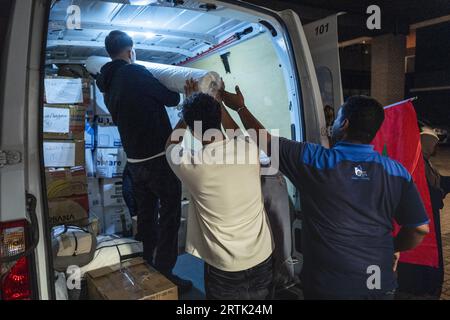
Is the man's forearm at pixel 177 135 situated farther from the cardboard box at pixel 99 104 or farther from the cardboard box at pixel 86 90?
the cardboard box at pixel 99 104

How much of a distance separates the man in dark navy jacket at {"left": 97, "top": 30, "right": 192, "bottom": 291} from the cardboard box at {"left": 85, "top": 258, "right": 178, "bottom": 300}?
404 millimetres

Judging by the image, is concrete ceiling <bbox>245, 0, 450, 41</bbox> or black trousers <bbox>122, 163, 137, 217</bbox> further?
concrete ceiling <bbox>245, 0, 450, 41</bbox>

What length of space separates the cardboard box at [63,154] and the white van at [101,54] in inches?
38.4

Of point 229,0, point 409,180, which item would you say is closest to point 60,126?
point 229,0

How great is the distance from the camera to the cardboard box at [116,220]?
3891 millimetres

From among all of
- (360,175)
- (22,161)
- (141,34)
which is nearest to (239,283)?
(360,175)

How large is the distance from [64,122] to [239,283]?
2.42 metres

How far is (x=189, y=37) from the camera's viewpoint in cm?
336

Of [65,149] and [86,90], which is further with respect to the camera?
[86,90]

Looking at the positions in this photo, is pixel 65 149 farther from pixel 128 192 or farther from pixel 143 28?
pixel 143 28

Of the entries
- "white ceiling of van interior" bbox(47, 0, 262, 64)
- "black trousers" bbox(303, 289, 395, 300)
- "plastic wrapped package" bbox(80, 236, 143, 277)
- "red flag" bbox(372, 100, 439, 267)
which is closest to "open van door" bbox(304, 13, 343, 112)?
"red flag" bbox(372, 100, 439, 267)

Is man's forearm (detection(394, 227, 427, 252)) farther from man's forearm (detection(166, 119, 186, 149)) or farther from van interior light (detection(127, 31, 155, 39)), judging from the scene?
van interior light (detection(127, 31, 155, 39))

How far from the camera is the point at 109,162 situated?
12.8 feet

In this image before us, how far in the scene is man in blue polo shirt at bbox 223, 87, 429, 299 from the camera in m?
1.69
